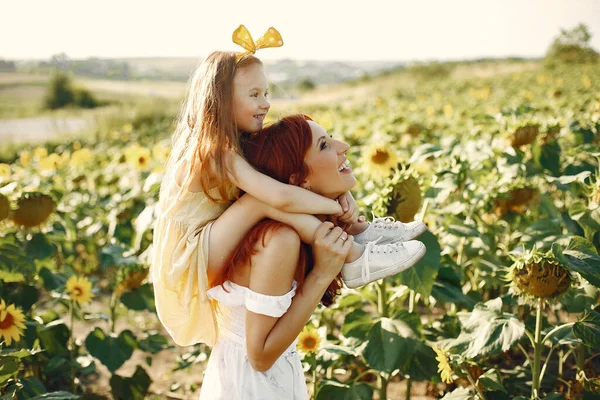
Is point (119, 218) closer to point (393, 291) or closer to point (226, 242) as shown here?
point (393, 291)

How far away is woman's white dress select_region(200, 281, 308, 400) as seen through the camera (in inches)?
58.1

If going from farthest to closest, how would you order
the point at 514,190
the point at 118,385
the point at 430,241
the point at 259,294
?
the point at 118,385, the point at 514,190, the point at 430,241, the point at 259,294

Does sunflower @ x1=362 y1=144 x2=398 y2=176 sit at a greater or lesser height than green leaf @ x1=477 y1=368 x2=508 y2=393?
greater

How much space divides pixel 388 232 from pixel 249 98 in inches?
20.7

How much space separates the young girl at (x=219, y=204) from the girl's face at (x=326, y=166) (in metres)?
0.03

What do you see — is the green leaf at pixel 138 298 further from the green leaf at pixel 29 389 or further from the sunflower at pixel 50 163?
the sunflower at pixel 50 163

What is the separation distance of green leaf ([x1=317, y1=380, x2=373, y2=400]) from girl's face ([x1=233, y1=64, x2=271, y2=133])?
1.03 m

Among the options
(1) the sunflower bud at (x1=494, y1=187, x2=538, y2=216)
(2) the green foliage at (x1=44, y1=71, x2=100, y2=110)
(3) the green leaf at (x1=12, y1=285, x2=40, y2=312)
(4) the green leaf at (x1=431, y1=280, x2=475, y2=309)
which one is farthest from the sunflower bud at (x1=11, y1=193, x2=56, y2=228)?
(2) the green foliage at (x1=44, y1=71, x2=100, y2=110)

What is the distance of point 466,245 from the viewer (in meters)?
2.59

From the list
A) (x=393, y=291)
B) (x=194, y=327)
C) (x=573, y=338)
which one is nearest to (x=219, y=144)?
(x=194, y=327)

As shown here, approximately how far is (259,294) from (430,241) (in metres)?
0.75

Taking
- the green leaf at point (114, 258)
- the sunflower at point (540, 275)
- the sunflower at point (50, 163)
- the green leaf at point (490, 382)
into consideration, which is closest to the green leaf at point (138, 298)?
the green leaf at point (114, 258)

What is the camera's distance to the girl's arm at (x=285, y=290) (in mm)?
1372

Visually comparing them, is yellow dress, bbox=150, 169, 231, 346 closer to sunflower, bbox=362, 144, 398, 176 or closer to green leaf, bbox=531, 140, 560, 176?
sunflower, bbox=362, 144, 398, 176
